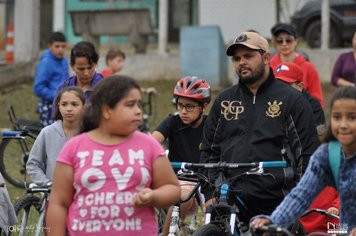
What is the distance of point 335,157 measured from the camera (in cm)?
604

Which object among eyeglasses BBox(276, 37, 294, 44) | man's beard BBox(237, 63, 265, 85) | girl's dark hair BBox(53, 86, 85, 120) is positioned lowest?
girl's dark hair BBox(53, 86, 85, 120)

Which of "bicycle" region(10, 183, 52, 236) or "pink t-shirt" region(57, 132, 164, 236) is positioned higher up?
"pink t-shirt" region(57, 132, 164, 236)

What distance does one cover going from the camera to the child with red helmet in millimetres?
9133

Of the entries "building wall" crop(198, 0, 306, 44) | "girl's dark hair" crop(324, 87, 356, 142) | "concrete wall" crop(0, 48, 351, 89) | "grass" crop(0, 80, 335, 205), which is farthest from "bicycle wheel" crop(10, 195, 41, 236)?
"building wall" crop(198, 0, 306, 44)

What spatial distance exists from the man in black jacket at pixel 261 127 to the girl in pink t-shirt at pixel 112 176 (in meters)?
1.62

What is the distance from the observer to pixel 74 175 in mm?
6090

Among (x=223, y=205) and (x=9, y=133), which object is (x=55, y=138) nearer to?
(x=9, y=133)

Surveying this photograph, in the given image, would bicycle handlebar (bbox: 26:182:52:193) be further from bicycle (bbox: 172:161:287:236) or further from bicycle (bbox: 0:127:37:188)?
bicycle (bbox: 0:127:37:188)

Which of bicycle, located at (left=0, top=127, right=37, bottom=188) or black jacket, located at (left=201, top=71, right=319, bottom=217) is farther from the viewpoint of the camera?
bicycle, located at (left=0, top=127, right=37, bottom=188)

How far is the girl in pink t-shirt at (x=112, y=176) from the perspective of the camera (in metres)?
6.03

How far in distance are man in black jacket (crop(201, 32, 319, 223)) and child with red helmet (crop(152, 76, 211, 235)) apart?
1154 millimetres

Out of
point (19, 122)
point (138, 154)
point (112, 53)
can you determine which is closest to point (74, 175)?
point (138, 154)

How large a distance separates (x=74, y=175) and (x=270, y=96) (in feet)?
7.25

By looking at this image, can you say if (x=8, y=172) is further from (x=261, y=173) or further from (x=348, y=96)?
(x=348, y=96)
